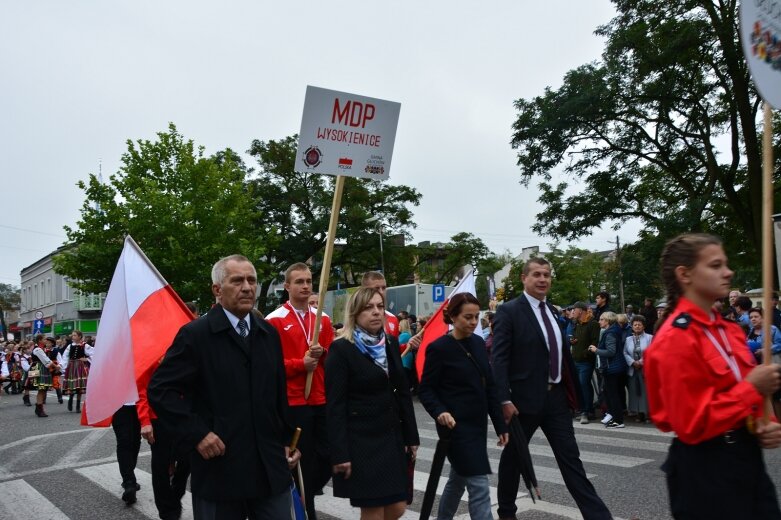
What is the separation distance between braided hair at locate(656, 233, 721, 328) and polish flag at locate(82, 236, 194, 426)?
12.9ft

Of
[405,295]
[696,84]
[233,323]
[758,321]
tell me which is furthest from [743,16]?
[405,295]

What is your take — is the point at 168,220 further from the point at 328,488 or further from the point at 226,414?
the point at 226,414

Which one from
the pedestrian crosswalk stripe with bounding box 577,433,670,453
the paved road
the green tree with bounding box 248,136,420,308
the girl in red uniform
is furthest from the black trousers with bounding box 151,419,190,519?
the green tree with bounding box 248,136,420,308

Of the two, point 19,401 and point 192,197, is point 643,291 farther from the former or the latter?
point 19,401

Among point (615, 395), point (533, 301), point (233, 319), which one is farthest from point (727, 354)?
point (615, 395)

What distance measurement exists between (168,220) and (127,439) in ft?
88.8

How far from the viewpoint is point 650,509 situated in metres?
5.84

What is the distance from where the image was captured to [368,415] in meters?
4.30

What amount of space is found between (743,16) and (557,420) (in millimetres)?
3182

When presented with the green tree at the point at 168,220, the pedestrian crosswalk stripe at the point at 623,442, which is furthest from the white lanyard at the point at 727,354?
the green tree at the point at 168,220

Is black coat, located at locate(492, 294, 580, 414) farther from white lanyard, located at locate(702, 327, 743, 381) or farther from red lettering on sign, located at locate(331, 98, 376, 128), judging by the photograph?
white lanyard, located at locate(702, 327, 743, 381)

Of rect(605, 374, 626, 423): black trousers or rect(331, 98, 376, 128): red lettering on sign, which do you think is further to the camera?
rect(605, 374, 626, 423): black trousers

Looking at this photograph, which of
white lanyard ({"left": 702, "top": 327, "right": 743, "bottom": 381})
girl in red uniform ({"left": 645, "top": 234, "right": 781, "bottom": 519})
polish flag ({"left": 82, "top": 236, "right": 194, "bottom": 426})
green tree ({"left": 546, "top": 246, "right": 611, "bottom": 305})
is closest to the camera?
girl in red uniform ({"left": 645, "top": 234, "right": 781, "bottom": 519})

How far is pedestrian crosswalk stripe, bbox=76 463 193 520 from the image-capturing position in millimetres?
6609
